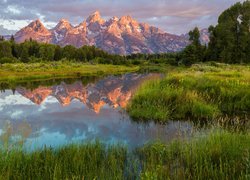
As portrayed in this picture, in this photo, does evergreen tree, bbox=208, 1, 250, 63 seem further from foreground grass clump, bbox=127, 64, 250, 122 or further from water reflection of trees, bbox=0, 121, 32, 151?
water reflection of trees, bbox=0, 121, 32, 151

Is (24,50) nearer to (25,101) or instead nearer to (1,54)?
(1,54)

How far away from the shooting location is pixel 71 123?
2052cm

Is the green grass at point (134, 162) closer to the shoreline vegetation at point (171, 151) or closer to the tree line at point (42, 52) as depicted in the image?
the shoreline vegetation at point (171, 151)

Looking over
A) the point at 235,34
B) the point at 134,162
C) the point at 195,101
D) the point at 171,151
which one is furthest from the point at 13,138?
the point at 235,34

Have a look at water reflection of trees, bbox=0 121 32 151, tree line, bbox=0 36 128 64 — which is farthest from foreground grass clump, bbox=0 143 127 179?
tree line, bbox=0 36 128 64

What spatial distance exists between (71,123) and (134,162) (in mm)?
10974

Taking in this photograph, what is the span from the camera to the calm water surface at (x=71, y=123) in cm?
1509

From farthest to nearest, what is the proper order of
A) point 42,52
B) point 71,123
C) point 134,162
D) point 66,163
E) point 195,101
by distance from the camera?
point 42,52
point 71,123
point 195,101
point 134,162
point 66,163

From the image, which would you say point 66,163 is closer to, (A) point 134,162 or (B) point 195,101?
(A) point 134,162

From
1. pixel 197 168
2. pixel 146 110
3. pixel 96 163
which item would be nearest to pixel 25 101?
pixel 146 110

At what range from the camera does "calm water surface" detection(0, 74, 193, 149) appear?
594 inches

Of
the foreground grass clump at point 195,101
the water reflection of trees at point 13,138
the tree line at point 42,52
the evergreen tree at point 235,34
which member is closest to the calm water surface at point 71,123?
the water reflection of trees at point 13,138

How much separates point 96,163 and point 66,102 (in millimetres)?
22093

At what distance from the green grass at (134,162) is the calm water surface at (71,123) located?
134cm
